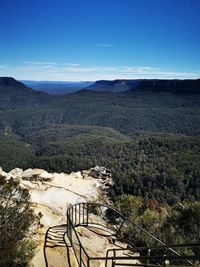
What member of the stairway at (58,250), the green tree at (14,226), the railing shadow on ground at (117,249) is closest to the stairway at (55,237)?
the stairway at (58,250)

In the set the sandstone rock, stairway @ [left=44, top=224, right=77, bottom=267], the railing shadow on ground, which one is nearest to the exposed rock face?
the sandstone rock

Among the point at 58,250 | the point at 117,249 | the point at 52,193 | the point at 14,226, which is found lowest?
the point at 52,193

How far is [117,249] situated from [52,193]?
12.9 metres

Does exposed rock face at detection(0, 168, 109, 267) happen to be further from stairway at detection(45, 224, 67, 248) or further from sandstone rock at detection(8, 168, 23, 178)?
stairway at detection(45, 224, 67, 248)

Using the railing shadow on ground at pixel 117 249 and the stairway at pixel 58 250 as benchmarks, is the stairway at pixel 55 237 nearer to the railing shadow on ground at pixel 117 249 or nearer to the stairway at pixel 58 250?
the stairway at pixel 58 250

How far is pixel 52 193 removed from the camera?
21.5 m

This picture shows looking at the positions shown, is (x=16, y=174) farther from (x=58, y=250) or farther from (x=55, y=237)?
(x=58, y=250)

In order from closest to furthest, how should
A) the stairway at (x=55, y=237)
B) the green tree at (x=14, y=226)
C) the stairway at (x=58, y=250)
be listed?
the green tree at (x=14, y=226), the stairway at (x=58, y=250), the stairway at (x=55, y=237)

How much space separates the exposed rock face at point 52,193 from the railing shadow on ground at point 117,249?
1.10m

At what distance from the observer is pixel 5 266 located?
33.1ft

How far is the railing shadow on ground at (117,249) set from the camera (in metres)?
7.03

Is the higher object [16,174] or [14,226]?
[14,226]

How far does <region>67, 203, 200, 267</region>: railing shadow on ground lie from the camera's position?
703cm

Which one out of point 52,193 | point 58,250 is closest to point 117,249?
point 58,250
